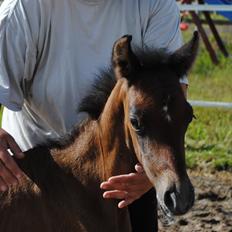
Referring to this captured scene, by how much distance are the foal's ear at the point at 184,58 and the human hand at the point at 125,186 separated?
41 centimetres

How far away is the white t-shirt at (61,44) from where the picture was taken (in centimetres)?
340

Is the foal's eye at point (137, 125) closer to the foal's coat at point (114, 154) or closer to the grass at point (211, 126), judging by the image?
the foal's coat at point (114, 154)

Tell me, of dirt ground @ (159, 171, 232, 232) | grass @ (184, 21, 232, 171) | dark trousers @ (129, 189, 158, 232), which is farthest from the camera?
grass @ (184, 21, 232, 171)

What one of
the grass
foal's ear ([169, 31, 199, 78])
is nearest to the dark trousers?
foal's ear ([169, 31, 199, 78])

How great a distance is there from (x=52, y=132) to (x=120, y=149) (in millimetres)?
517

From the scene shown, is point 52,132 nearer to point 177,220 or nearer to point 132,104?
point 132,104

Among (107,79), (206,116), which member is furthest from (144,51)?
(206,116)

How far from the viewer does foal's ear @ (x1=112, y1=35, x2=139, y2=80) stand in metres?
2.97

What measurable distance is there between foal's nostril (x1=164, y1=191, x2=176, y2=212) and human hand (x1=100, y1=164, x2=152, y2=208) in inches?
11.5

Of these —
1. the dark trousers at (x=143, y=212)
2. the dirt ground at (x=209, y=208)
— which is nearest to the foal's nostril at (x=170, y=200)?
the dark trousers at (x=143, y=212)

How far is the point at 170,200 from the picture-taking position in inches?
111

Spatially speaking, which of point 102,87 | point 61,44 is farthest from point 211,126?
point 102,87

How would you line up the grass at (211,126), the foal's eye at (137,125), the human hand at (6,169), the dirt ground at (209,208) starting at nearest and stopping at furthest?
the foal's eye at (137,125) → the human hand at (6,169) → the dirt ground at (209,208) → the grass at (211,126)

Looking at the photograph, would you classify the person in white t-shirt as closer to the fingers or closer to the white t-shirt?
the white t-shirt
